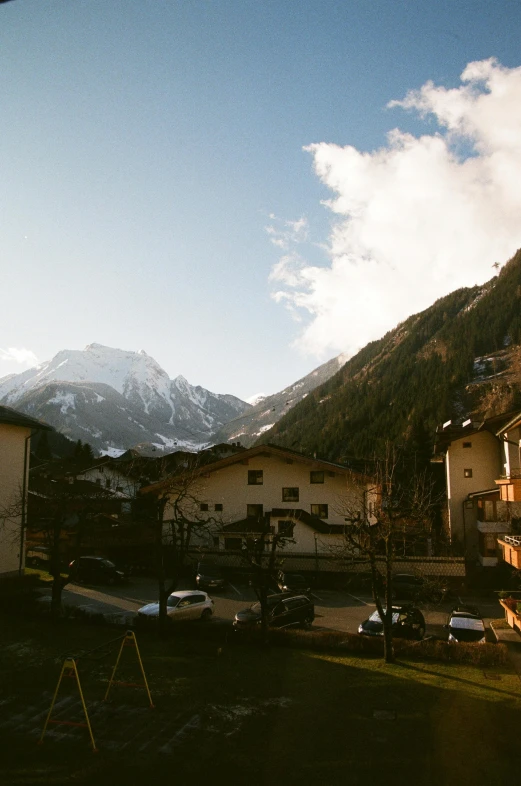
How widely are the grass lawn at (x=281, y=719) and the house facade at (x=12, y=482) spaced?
1017cm

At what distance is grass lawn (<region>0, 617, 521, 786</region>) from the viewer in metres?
10.2

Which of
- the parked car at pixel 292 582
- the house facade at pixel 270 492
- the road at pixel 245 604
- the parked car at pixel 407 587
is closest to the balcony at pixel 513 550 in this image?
the road at pixel 245 604

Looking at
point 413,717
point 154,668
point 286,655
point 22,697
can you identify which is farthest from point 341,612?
point 22,697

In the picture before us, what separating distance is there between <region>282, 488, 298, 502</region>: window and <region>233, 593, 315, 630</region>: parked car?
60.9 feet

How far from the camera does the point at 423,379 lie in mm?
135500

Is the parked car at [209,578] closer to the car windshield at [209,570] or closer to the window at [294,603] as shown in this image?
the car windshield at [209,570]

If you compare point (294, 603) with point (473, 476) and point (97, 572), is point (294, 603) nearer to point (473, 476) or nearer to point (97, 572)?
point (97, 572)

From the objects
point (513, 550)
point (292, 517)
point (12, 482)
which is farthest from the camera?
point (292, 517)

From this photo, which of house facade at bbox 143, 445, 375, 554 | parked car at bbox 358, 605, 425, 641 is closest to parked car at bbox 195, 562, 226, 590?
house facade at bbox 143, 445, 375, 554

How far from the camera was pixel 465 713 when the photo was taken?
1320cm

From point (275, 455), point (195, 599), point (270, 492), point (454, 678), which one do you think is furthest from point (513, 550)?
point (270, 492)

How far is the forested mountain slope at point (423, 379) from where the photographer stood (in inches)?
4318

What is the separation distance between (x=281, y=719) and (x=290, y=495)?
31135 millimetres

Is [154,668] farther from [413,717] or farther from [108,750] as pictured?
[413,717]
